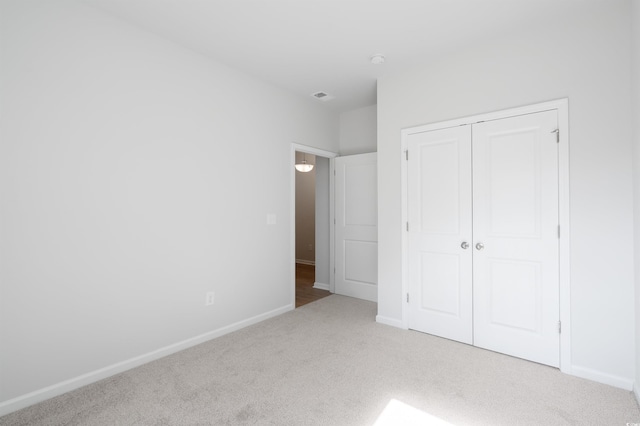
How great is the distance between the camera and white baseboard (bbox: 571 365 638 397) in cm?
218

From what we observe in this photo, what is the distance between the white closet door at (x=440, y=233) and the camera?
2908mm

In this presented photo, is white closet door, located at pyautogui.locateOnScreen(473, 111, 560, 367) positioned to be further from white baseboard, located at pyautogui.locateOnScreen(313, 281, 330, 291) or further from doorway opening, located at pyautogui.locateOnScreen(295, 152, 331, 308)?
doorway opening, located at pyautogui.locateOnScreen(295, 152, 331, 308)

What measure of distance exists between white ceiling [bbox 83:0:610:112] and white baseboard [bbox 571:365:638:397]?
2637mm

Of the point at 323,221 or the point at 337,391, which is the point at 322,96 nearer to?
the point at 323,221

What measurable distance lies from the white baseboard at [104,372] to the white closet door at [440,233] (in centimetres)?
188

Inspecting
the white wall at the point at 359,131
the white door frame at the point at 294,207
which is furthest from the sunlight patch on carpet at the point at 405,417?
the white wall at the point at 359,131

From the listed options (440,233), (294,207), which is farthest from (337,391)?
(294,207)

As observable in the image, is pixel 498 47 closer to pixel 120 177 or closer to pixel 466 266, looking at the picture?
pixel 466 266

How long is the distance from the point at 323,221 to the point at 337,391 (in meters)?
2.95

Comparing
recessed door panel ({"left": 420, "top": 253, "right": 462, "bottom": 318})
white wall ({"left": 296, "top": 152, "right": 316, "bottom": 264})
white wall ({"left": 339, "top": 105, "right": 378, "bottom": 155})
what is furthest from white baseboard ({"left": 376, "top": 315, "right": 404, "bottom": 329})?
white wall ({"left": 296, "top": 152, "right": 316, "bottom": 264})

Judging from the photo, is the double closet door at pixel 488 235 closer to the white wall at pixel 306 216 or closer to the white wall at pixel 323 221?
the white wall at pixel 323 221

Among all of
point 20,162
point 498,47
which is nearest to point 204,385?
point 20,162

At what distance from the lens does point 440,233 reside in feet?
10.0

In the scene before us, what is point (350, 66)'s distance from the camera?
3217 mm
